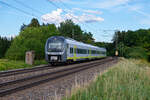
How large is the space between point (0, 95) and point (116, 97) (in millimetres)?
3956

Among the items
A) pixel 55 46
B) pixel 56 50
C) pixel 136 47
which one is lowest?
pixel 56 50

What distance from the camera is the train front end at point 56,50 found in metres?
20.8

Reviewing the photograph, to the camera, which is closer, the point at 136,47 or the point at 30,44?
the point at 30,44

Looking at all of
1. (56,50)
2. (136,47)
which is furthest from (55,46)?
(136,47)

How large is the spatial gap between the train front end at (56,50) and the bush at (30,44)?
641 cm

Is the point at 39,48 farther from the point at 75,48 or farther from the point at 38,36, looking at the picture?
the point at 75,48

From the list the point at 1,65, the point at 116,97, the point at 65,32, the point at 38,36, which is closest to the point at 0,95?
the point at 116,97

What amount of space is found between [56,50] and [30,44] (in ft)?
26.3

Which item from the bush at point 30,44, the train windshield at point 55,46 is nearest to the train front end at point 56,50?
the train windshield at point 55,46

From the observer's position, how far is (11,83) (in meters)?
9.42

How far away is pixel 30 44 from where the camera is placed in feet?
91.6

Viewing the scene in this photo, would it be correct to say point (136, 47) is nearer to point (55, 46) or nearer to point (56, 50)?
point (55, 46)

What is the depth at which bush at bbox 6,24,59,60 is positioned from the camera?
26938 millimetres

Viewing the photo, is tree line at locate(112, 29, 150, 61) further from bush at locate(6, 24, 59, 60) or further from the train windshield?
the train windshield
